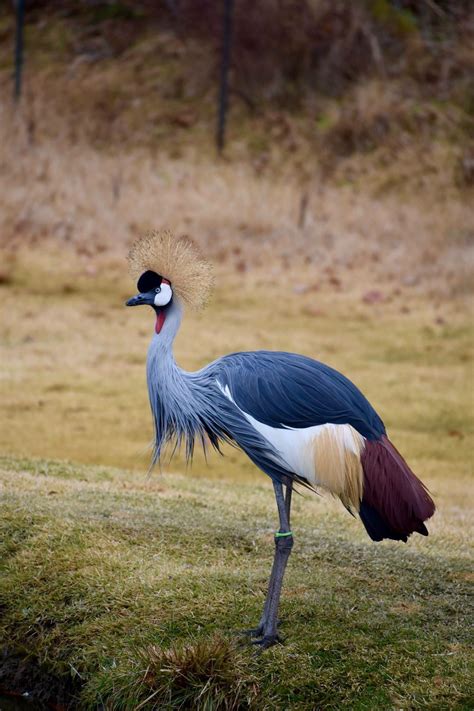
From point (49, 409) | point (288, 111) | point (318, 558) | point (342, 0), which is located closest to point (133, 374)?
point (49, 409)

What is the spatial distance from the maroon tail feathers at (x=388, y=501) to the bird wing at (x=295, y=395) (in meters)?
0.15

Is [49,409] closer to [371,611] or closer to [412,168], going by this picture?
[371,611]

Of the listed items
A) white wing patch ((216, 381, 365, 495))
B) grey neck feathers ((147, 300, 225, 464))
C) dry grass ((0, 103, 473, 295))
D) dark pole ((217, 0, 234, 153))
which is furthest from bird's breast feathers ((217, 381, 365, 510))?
dark pole ((217, 0, 234, 153))

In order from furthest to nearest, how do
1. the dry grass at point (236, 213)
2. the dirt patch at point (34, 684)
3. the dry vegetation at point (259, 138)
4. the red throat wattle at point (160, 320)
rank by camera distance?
the dry vegetation at point (259, 138)
the dry grass at point (236, 213)
the red throat wattle at point (160, 320)
the dirt patch at point (34, 684)

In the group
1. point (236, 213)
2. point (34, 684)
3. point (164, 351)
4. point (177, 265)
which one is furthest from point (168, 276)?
point (236, 213)

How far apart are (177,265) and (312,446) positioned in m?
1.09

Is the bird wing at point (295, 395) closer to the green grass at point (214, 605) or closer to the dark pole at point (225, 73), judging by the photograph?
the green grass at point (214, 605)

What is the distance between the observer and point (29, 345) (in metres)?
11.3

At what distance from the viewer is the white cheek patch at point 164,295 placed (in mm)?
4742

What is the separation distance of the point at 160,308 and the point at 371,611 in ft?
5.52

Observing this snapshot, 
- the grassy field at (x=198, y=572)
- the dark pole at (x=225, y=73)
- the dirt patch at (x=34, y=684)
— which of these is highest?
the dark pole at (x=225, y=73)

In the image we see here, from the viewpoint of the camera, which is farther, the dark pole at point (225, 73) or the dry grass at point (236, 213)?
the dark pole at point (225, 73)

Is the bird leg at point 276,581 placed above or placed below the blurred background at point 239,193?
below

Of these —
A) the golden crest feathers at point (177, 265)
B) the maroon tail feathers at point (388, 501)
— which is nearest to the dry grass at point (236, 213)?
the golden crest feathers at point (177, 265)
